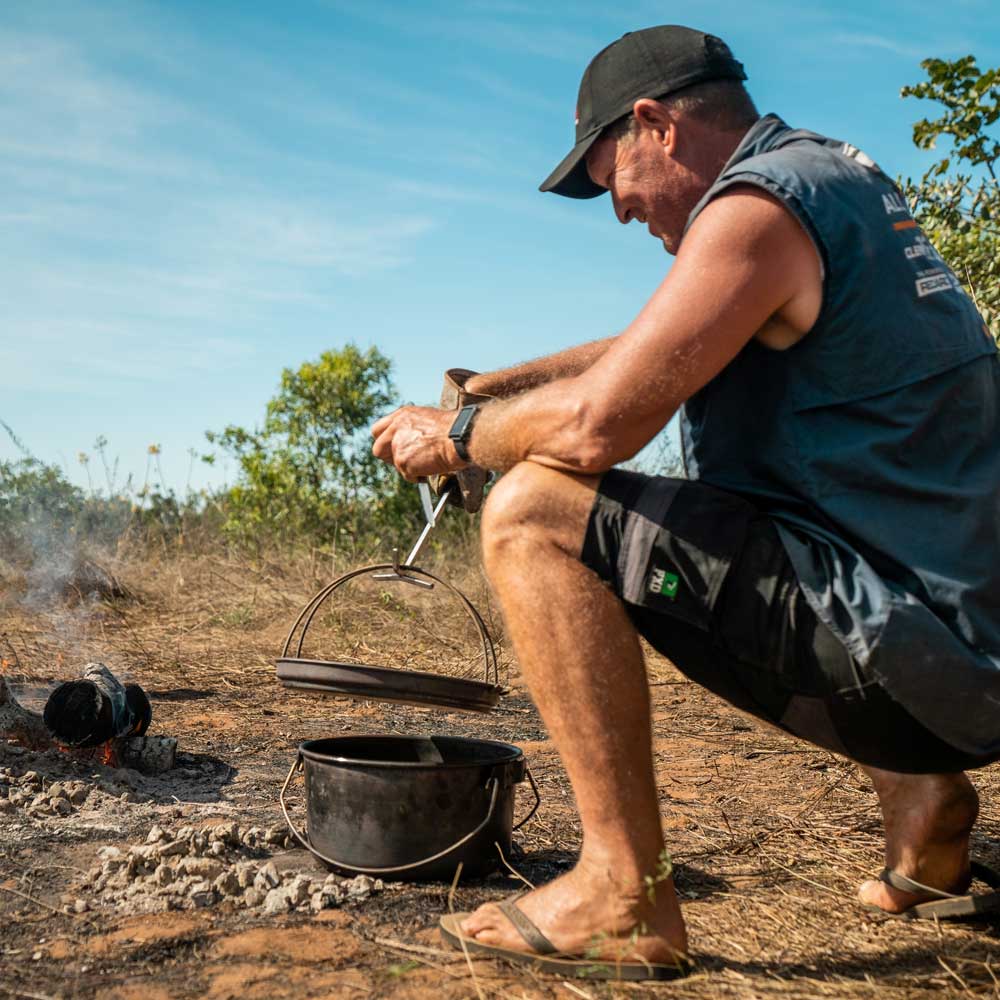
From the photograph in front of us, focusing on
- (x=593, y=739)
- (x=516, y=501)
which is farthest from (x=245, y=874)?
(x=516, y=501)

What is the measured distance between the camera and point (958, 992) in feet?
6.55

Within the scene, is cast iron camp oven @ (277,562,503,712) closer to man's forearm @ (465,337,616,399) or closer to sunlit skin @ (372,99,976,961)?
sunlit skin @ (372,99,976,961)

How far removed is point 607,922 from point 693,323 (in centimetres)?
117

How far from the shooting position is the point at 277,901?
2.48m

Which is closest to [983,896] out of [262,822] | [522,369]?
[522,369]

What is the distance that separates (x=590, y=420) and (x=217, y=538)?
9483 mm

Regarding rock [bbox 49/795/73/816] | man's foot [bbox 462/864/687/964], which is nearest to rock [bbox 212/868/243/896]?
man's foot [bbox 462/864/687/964]

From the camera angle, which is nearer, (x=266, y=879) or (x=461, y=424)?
(x=461, y=424)

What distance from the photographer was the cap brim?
2633 millimetres

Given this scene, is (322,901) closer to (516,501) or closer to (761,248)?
(516,501)

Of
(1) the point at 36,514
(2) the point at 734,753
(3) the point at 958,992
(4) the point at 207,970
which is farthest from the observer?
(1) the point at 36,514

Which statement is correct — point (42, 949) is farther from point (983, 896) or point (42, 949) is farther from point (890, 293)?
point (890, 293)

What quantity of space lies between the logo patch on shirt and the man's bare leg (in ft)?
0.28

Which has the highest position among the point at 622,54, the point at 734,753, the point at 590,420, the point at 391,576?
the point at 622,54
